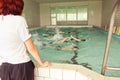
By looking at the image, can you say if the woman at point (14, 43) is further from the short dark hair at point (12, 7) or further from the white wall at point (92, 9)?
the white wall at point (92, 9)

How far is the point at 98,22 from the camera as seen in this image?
14203 millimetres

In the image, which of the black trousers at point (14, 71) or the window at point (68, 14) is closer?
the black trousers at point (14, 71)

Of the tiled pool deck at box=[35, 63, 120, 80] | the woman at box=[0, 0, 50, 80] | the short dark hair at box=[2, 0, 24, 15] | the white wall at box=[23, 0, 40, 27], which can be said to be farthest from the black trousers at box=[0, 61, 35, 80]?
the white wall at box=[23, 0, 40, 27]

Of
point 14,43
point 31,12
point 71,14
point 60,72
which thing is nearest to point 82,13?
point 71,14

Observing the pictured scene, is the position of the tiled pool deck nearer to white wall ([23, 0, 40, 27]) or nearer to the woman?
the woman

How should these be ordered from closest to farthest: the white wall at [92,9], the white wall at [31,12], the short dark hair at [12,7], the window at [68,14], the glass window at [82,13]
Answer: the short dark hair at [12,7], the white wall at [31,12], the white wall at [92,9], the glass window at [82,13], the window at [68,14]

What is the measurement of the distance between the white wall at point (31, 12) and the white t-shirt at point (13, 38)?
34.8 feet

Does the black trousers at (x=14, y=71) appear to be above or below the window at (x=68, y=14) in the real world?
below

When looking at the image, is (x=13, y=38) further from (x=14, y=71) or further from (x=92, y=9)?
(x=92, y=9)

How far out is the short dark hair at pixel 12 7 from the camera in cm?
116

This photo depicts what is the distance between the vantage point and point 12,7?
1176 millimetres

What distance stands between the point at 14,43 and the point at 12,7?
0.93 feet

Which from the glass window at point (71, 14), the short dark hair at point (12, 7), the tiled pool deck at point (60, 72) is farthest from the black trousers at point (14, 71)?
the glass window at point (71, 14)

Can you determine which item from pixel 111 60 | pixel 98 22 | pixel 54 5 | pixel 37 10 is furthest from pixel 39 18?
pixel 111 60
